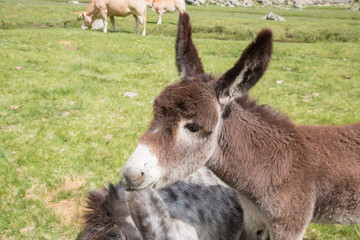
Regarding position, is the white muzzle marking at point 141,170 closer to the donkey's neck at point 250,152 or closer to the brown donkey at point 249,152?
the brown donkey at point 249,152

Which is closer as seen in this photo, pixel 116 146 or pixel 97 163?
pixel 97 163

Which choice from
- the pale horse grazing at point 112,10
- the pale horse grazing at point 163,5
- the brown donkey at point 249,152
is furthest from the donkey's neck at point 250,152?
the pale horse grazing at point 163,5

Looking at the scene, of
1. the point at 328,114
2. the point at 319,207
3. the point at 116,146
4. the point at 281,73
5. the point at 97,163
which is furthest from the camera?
the point at 281,73

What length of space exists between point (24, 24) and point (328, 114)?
70.3ft

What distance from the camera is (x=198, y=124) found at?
2615mm

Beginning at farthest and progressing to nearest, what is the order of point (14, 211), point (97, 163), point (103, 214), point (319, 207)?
point (97, 163) < point (14, 211) < point (319, 207) < point (103, 214)

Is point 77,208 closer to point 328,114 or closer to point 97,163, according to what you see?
point 97,163

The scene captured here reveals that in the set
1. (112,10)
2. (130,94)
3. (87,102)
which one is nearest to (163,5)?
(112,10)

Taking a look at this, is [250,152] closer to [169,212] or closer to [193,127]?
[193,127]

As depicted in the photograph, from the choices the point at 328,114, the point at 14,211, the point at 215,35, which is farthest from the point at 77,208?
the point at 215,35

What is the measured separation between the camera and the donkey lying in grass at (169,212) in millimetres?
2834

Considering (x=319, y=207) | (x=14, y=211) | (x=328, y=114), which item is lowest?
(x=14, y=211)

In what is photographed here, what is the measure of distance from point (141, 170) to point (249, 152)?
1.20m

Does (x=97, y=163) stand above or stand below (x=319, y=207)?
below
